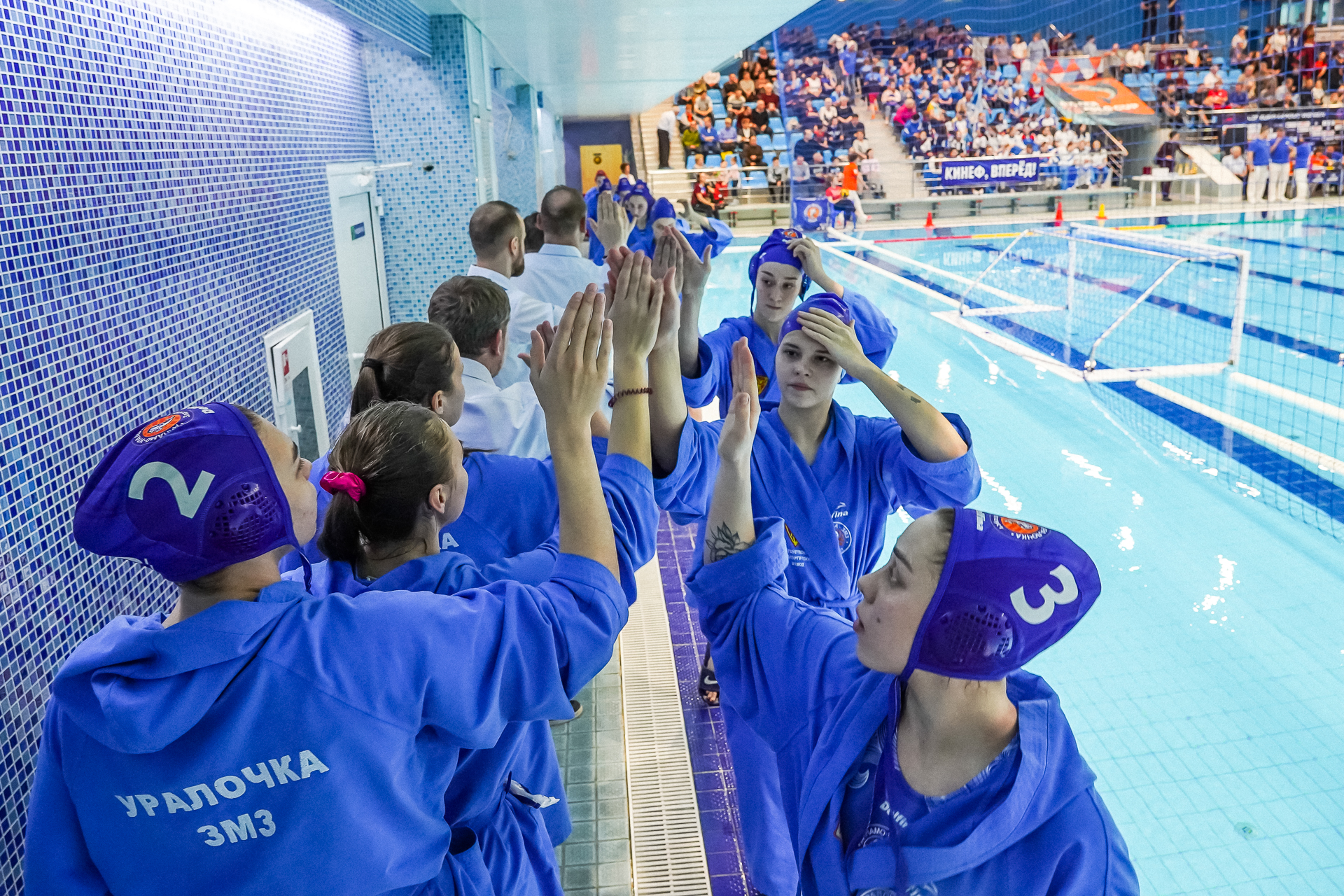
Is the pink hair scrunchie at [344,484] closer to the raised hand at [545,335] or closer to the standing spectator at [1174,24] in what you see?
the raised hand at [545,335]

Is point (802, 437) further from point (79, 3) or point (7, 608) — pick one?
point (79, 3)

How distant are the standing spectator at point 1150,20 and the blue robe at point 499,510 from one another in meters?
29.6

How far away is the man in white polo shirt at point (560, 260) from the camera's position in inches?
189

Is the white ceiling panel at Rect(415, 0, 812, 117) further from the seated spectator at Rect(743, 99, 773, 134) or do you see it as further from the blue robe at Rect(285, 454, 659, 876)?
the seated spectator at Rect(743, 99, 773, 134)

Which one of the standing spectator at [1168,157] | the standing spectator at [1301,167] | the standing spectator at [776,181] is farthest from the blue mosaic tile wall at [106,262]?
the standing spectator at [1301,167]

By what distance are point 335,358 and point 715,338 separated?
9.51ft

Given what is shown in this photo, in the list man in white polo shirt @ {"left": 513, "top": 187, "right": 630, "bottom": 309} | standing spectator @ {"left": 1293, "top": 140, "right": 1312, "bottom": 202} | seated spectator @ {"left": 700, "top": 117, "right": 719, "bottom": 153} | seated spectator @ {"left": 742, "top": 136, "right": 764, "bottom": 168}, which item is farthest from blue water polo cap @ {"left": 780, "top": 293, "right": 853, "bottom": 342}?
standing spectator @ {"left": 1293, "top": 140, "right": 1312, "bottom": 202}

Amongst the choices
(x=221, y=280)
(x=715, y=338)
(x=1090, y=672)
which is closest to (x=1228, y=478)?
(x=1090, y=672)

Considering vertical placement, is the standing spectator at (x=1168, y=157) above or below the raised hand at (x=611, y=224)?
above

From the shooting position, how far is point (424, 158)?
7203 millimetres

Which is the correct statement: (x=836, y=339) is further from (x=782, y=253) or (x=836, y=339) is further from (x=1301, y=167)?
(x=1301, y=167)

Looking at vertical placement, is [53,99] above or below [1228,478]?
above

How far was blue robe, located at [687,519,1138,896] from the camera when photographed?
3.86 ft

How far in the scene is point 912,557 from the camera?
1271 mm
